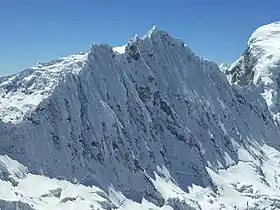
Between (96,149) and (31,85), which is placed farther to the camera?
(31,85)

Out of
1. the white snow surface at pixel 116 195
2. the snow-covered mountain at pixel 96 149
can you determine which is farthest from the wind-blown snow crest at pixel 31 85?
the white snow surface at pixel 116 195

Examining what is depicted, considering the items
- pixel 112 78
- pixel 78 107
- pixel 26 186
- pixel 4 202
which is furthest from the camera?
pixel 112 78

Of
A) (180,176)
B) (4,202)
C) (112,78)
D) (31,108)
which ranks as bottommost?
(4,202)

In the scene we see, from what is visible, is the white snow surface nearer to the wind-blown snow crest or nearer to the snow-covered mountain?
the snow-covered mountain

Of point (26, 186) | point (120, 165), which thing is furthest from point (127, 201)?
point (26, 186)

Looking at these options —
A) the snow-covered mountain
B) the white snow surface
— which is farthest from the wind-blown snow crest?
the white snow surface

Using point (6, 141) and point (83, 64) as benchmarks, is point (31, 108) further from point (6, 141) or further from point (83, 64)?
point (83, 64)

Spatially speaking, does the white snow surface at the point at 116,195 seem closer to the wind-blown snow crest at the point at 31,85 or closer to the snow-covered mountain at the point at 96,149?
the snow-covered mountain at the point at 96,149

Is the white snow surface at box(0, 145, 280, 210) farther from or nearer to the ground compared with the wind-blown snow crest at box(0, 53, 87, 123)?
nearer to the ground

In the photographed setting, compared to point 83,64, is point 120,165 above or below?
below

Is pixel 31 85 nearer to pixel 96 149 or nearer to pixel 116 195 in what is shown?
pixel 96 149

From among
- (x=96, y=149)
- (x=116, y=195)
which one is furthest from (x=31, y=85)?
(x=116, y=195)
